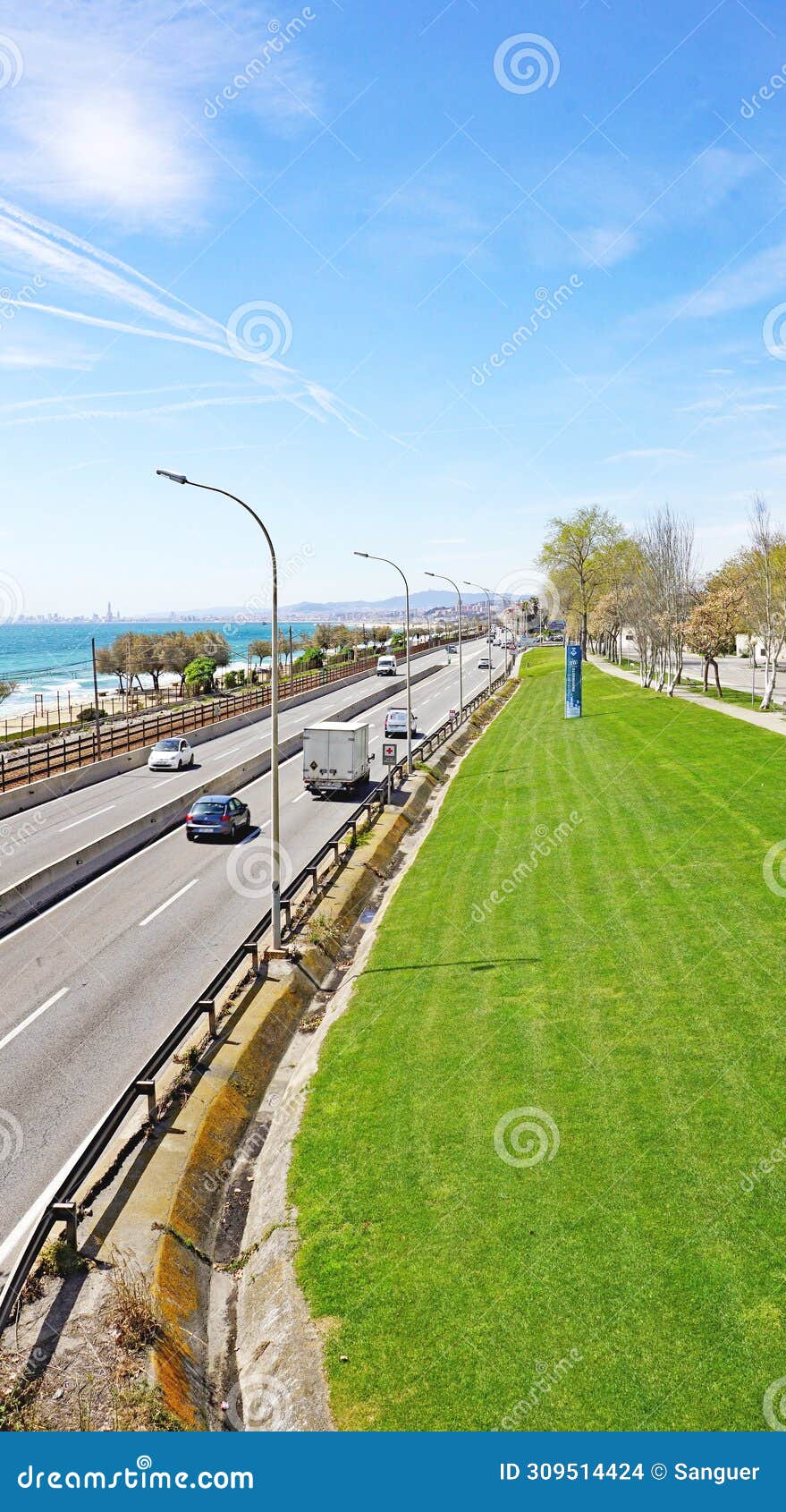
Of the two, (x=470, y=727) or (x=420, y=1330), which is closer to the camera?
(x=420, y=1330)

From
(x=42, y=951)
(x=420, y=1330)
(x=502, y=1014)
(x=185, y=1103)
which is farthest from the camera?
(x=42, y=951)

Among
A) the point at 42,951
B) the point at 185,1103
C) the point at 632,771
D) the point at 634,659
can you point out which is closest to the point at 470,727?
the point at 632,771

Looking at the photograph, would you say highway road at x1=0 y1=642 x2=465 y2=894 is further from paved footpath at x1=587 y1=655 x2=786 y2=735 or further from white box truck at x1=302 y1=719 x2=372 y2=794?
paved footpath at x1=587 y1=655 x2=786 y2=735

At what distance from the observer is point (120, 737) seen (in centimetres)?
5019

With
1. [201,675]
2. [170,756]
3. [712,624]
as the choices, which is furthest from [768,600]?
[201,675]

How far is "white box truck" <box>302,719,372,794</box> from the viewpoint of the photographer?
116 feet

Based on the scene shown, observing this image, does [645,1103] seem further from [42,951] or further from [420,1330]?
[42,951]

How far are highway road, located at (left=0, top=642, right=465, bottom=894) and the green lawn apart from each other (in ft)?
40.0

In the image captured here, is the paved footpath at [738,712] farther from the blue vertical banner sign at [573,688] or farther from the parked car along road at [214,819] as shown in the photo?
the parked car along road at [214,819]

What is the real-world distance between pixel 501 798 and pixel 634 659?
75.8 metres

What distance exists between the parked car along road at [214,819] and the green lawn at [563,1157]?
29.4 feet

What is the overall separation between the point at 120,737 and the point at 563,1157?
1708 inches

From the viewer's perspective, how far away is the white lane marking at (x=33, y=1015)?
15.0m

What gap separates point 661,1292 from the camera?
875 centimetres
